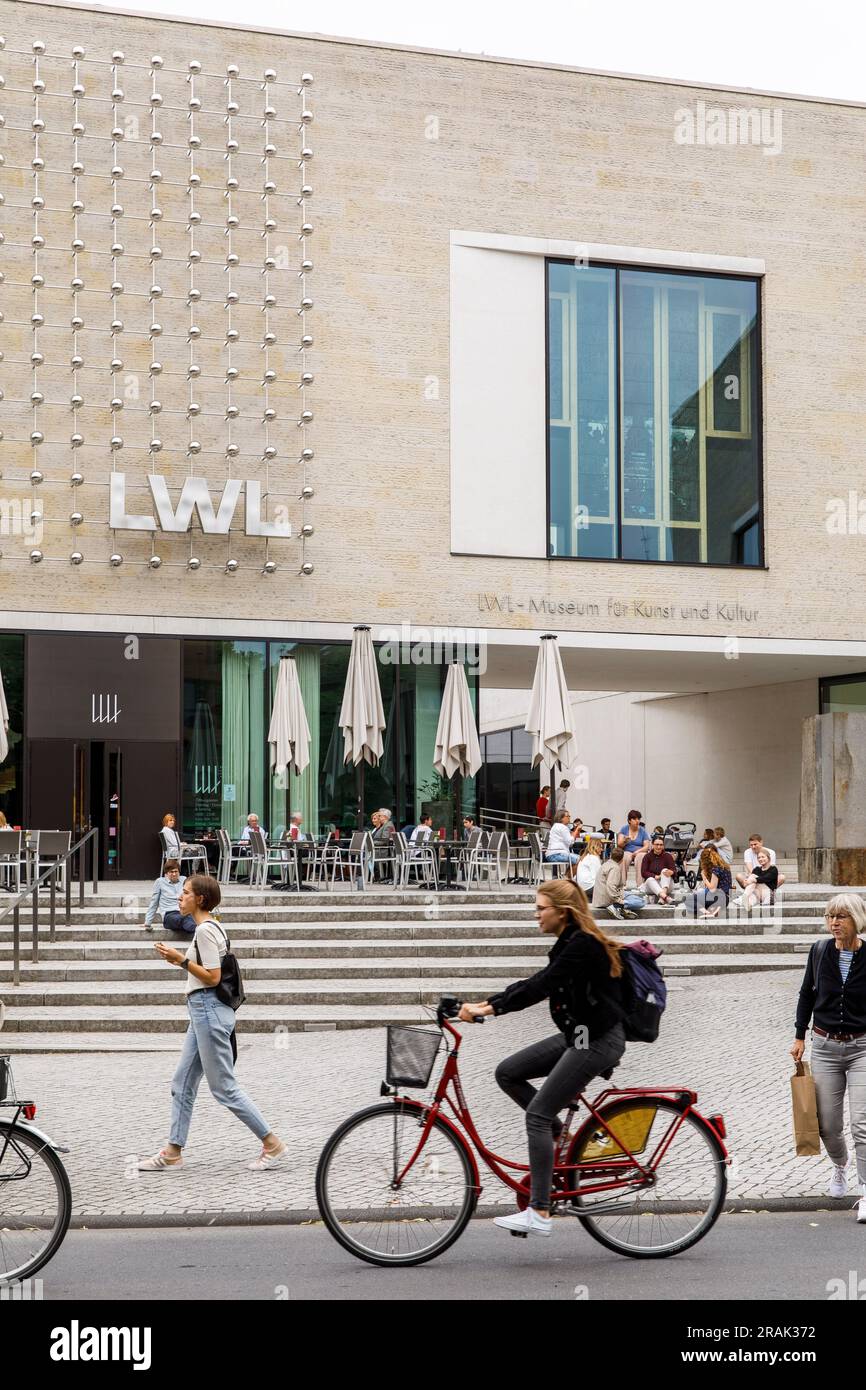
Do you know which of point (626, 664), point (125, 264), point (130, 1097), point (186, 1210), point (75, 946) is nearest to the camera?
point (186, 1210)

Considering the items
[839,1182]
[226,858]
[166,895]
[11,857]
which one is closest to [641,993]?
[839,1182]

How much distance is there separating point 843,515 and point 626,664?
5269 mm

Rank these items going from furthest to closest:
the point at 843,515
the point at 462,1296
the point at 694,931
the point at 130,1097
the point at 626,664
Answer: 1. the point at 626,664
2. the point at 843,515
3. the point at 694,931
4. the point at 130,1097
5. the point at 462,1296

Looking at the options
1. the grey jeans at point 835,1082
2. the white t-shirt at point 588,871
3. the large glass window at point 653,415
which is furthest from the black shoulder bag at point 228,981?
the large glass window at point 653,415

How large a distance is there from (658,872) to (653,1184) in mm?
15122

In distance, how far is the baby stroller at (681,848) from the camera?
24.0 m

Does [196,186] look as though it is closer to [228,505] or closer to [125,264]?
[125,264]

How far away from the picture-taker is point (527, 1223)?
6559mm

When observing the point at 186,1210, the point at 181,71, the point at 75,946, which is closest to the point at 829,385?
the point at 181,71

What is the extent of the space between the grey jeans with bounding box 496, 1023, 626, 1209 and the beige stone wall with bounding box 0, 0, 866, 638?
1973cm

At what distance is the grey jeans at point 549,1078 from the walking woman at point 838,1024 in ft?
5.13

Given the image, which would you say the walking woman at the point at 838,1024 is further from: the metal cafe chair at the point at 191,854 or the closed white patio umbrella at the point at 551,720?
the metal cafe chair at the point at 191,854

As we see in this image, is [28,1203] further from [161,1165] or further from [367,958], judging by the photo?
[367,958]

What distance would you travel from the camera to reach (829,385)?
96.1 ft
